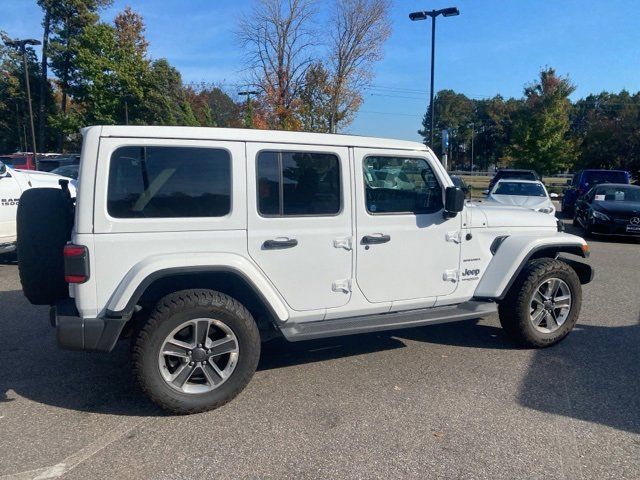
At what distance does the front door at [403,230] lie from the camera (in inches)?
167

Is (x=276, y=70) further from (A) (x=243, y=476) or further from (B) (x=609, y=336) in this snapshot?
(A) (x=243, y=476)

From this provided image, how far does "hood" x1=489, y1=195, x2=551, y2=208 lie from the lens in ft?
42.1

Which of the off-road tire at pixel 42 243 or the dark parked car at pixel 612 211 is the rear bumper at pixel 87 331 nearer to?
the off-road tire at pixel 42 243

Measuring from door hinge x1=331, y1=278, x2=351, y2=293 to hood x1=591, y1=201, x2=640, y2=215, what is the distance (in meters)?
11.1

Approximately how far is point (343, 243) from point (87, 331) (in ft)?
6.32

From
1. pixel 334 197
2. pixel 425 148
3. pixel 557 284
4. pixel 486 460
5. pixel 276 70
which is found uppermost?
pixel 276 70

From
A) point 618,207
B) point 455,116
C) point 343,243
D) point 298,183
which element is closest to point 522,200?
point 618,207

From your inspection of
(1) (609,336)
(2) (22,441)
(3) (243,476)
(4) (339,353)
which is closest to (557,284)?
(1) (609,336)

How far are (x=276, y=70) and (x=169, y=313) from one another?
827 inches

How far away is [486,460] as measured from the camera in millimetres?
3148

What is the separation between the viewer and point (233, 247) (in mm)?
3758

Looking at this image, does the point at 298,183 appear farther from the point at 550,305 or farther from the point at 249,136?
the point at 550,305

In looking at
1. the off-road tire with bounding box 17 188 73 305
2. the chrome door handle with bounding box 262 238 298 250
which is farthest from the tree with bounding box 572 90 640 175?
the off-road tire with bounding box 17 188 73 305

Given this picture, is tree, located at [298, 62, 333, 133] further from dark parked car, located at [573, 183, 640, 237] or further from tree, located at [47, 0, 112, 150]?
tree, located at [47, 0, 112, 150]
